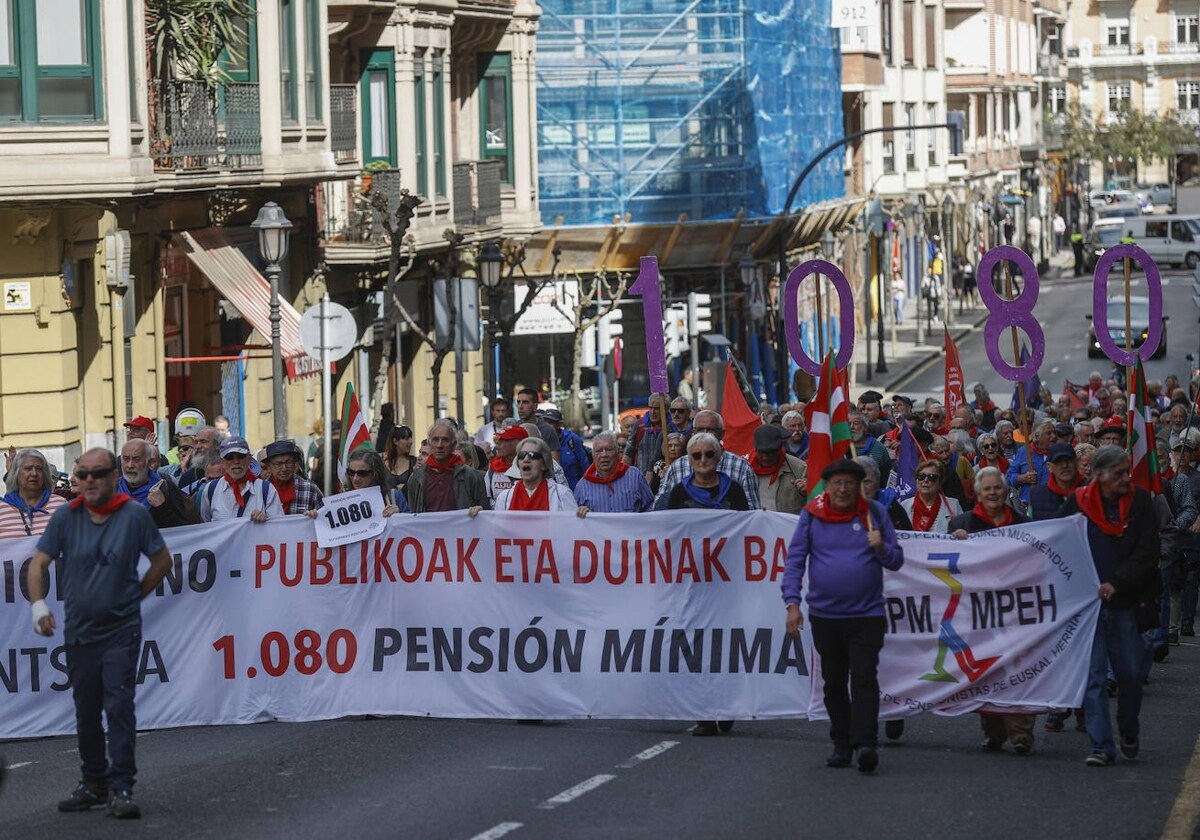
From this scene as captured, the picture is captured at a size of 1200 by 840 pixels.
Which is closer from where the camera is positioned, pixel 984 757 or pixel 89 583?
pixel 89 583

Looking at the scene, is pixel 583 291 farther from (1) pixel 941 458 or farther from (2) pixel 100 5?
(1) pixel 941 458

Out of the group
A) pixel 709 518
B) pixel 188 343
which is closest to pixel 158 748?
pixel 709 518

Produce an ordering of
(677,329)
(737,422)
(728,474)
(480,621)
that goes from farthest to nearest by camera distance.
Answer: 1. (677,329)
2. (737,422)
3. (728,474)
4. (480,621)

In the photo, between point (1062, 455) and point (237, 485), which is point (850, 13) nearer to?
point (1062, 455)

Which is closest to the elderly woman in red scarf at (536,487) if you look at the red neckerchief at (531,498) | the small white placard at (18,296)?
the red neckerchief at (531,498)

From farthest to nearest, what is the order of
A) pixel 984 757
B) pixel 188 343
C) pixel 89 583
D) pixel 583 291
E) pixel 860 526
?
pixel 583 291 < pixel 188 343 < pixel 984 757 < pixel 860 526 < pixel 89 583

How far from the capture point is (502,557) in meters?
13.9

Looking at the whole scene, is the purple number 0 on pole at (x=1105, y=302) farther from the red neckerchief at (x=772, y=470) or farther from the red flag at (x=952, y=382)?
the red flag at (x=952, y=382)

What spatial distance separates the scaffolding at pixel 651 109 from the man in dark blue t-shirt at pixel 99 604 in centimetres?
3822

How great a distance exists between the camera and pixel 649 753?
500 inches

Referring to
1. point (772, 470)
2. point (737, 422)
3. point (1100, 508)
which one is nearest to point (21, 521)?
point (772, 470)

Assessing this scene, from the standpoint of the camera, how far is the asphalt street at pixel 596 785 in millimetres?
10758

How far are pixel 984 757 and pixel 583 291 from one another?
3683 cm

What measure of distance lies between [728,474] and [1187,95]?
440 ft
